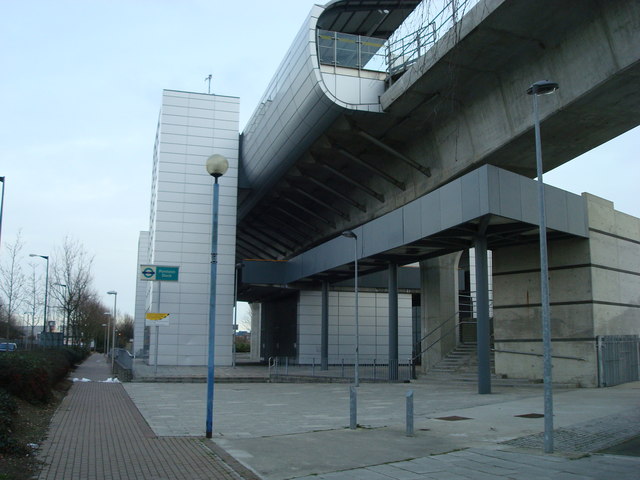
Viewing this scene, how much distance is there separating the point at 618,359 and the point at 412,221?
915cm

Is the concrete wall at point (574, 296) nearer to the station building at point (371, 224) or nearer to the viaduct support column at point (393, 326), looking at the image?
the station building at point (371, 224)

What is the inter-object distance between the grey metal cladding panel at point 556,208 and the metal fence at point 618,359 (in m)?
4.39

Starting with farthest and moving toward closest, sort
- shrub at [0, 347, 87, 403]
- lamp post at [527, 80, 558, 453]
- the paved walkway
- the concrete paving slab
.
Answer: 1. shrub at [0, 347, 87, 403]
2. lamp post at [527, 80, 558, 453]
3. the concrete paving slab
4. the paved walkway

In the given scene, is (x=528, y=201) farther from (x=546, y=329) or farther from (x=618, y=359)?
(x=546, y=329)

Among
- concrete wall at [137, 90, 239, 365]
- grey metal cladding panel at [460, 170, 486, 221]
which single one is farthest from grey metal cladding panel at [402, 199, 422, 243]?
concrete wall at [137, 90, 239, 365]

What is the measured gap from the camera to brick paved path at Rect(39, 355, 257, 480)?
8516 mm

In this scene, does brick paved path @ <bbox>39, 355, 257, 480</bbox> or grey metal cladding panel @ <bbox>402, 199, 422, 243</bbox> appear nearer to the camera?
brick paved path @ <bbox>39, 355, 257, 480</bbox>

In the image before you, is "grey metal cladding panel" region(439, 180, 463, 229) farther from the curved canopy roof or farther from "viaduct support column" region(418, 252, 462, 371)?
"viaduct support column" region(418, 252, 462, 371)

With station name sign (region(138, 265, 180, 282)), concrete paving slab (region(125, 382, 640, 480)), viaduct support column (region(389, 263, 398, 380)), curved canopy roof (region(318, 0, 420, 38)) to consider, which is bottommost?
concrete paving slab (region(125, 382, 640, 480))

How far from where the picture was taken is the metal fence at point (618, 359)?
2133cm

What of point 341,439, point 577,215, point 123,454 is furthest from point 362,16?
point 123,454

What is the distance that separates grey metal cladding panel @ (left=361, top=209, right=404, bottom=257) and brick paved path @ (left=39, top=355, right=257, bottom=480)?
13271 mm

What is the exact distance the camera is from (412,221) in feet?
76.5

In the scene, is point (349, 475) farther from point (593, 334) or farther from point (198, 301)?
point (198, 301)
